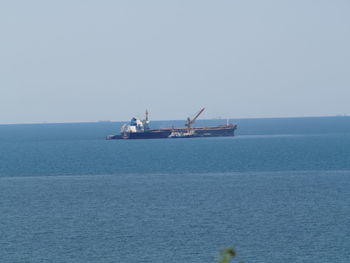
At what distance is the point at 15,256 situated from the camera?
49.7 metres

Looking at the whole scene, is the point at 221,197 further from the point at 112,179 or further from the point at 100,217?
the point at 112,179

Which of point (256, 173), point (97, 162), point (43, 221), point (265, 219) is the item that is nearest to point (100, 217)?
point (43, 221)

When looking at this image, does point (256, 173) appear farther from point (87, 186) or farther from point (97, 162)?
point (97, 162)

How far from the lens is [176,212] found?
65562mm

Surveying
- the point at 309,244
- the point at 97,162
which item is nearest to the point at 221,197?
the point at 309,244

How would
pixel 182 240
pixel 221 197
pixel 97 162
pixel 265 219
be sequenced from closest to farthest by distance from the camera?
pixel 182 240 < pixel 265 219 < pixel 221 197 < pixel 97 162

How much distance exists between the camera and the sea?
1973 inches

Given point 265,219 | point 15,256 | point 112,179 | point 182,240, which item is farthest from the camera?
point 112,179

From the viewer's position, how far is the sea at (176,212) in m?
50.1

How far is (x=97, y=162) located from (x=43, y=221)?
220 feet

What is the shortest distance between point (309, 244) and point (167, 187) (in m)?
35.3

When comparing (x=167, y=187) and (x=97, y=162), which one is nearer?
(x=167, y=187)

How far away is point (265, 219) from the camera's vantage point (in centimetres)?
6122

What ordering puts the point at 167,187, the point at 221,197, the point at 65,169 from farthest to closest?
the point at 65,169
the point at 167,187
the point at 221,197
